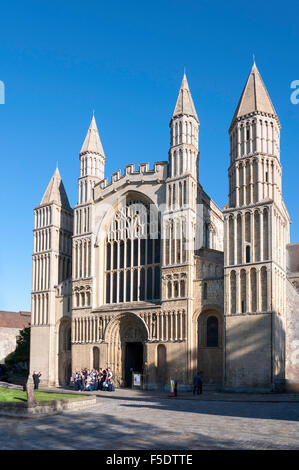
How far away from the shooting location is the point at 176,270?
1423 inches

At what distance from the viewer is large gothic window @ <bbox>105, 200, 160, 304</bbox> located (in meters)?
38.8

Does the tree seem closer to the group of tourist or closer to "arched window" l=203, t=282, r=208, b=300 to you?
the group of tourist

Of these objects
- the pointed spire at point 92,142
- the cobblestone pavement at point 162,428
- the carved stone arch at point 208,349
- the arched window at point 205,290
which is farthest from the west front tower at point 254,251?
the pointed spire at point 92,142

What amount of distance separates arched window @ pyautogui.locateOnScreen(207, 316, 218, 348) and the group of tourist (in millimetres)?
6783

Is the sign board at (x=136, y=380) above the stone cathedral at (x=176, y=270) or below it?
below

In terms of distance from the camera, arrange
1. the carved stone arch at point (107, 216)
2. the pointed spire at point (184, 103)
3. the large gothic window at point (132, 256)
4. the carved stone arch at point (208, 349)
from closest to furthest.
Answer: the carved stone arch at point (208, 349), the pointed spire at point (184, 103), the large gothic window at point (132, 256), the carved stone arch at point (107, 216)

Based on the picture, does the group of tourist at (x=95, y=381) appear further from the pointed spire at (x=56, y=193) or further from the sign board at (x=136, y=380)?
the pointed spire at (x=56, y=193)

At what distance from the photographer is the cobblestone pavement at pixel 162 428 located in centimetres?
1367

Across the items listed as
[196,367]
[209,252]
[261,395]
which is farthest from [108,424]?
[209,252]

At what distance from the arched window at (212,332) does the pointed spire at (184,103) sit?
572 inches

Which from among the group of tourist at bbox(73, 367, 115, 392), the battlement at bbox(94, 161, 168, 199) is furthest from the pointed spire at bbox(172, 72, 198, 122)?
the group of tourist at bbox(73, 367, 115, 392)

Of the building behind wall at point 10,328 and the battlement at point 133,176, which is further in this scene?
the building behind wall at point 10,328

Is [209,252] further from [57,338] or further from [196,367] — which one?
[57,338]
